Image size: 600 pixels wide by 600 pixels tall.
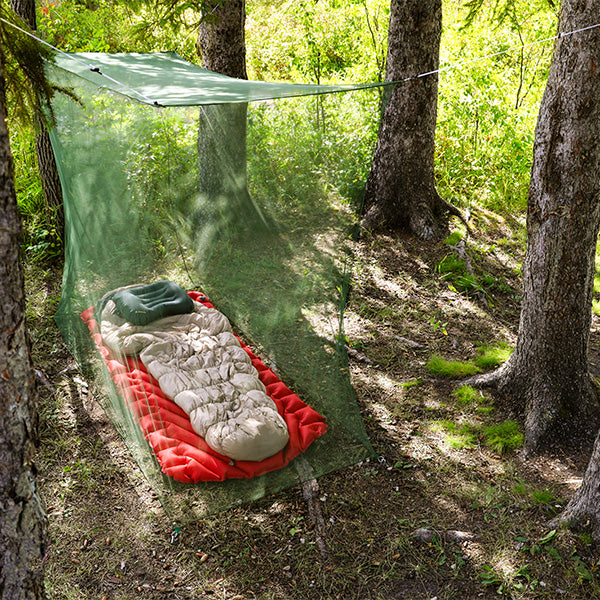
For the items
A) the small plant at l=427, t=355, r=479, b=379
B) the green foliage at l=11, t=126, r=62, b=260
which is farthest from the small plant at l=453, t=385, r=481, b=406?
the green foliage at l=11, t=126, r=62, b=260

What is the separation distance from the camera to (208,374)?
3.18 meters

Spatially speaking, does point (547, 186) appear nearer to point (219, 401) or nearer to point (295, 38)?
point (219, 401)

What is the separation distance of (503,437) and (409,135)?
288cm

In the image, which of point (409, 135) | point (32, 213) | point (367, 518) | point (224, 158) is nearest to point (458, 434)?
point (367, 518)

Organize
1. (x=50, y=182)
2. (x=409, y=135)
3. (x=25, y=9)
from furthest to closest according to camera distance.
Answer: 1. (x=409, y=135)
2. (x=50, y=182)
3. (x=25, y=9)

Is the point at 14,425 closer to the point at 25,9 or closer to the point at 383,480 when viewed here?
the point at 383,480

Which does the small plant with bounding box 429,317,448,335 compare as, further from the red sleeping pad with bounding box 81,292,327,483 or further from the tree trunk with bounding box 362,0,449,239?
the red sleeping pad with bounding box 81,292,327,483

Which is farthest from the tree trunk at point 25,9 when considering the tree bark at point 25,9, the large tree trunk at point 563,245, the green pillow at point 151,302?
the large tree trunk at point 563,245

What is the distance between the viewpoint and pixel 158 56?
13.8 ft

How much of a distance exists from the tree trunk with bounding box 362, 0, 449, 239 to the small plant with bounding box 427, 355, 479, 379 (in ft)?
5.55

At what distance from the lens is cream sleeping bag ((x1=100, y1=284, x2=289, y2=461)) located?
9.03 ft

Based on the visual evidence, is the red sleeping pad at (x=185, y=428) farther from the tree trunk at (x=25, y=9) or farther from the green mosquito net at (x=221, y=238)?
the tree trunk at (x=25, y=9)

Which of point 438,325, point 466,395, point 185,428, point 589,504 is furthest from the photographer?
point 438,325

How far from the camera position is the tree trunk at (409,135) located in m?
4.64
